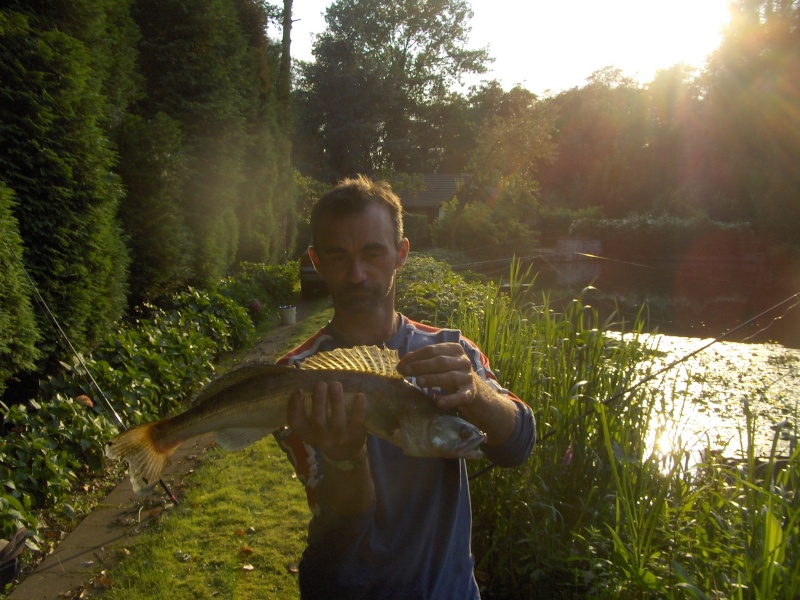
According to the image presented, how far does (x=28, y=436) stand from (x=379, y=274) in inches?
153

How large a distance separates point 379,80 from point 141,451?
52.0 meters

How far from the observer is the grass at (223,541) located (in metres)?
3.95

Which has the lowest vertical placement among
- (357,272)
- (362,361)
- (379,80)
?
(362,361)

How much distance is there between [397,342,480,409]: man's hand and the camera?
1657mm

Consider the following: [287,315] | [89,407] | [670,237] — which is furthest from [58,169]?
[670,237]

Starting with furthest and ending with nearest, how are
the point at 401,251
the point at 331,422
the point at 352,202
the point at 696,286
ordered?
the point at 696,286, the point at 401,251, the point at 352,202, the point at 331,422

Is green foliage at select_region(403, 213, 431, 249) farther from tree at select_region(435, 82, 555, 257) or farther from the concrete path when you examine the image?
the concrete path

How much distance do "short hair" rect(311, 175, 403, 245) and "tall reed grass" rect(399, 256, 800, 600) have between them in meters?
1.47

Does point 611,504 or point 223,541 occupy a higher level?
point 611,504

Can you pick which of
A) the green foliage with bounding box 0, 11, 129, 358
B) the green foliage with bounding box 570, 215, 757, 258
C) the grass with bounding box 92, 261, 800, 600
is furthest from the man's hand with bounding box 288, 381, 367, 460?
the green foliage with bounding box 570, 215, 757, 258

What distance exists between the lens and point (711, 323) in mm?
13727

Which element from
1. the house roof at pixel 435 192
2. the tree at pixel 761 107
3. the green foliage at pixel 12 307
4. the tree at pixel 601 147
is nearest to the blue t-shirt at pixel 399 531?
the green foliage at pixel 12 307

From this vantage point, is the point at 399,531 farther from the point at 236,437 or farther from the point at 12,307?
the point at 12,307

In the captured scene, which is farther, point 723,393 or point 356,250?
point 723,393
